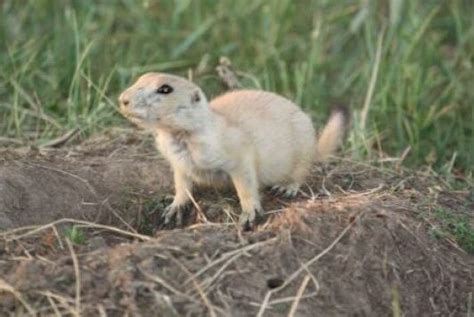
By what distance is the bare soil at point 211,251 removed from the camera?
16.3 feet

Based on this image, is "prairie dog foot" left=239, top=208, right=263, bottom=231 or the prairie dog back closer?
"prairie dog foot" left=239, top=208, right=263, bottom=231

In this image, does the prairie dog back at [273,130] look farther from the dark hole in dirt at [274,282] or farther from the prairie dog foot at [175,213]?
the dark hole in dirt at [274,282]

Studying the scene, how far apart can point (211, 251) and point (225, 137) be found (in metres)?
0.90

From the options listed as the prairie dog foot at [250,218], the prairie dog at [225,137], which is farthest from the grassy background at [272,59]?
the prairie dog foot at [250,218]

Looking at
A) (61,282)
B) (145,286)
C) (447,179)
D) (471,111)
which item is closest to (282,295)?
(145,286)

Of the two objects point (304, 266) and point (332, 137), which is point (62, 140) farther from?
point (304, 266)

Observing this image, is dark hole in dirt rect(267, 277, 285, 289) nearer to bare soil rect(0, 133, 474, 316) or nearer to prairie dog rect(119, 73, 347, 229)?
bare soil rect(0, 133, 474, 316)

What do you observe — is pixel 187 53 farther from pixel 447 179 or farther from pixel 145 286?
pixel 145 286

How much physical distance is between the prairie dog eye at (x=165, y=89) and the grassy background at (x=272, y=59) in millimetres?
1737

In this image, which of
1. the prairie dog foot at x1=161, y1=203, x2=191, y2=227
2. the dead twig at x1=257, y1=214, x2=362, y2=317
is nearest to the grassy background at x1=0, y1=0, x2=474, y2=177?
the prairie dog foot at x1=161, y1=203, x2=191, y2=227

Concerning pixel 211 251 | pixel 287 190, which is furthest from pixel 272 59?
pixel 211 251

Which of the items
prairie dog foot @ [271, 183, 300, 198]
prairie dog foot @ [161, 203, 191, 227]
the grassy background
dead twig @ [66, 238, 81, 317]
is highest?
dead twig @ [66, 238, 81, 317]

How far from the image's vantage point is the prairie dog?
5.75 meters

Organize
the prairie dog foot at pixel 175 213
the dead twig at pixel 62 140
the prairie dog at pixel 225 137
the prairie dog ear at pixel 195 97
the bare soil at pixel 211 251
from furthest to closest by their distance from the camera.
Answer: the dead twig at pixel 62 140, the prairie dog foot at pixel 175 213, the prairie dog ear at pixel 195 97, the prairie dog at pixel 225 137, the bare soil at pixel 211 251
